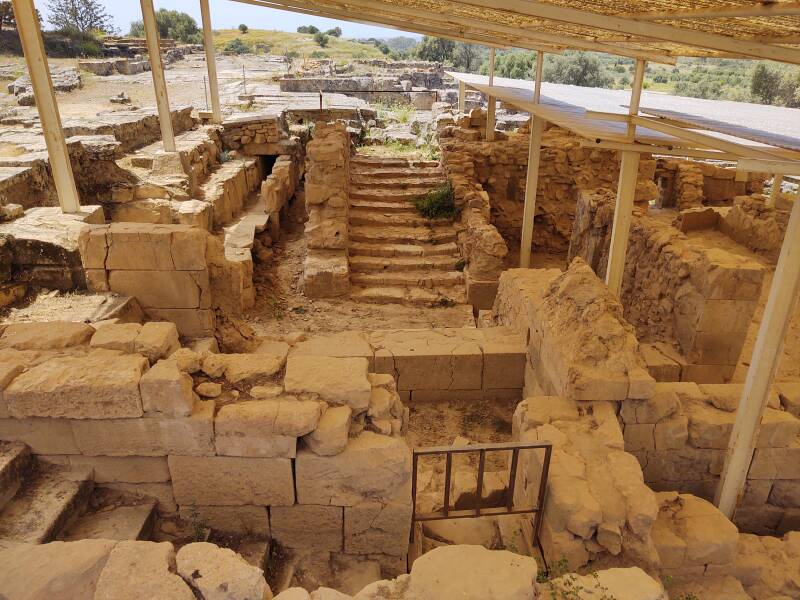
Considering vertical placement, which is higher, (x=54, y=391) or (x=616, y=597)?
(x=54, y=391)

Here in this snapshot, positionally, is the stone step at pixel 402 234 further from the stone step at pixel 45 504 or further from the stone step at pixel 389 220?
the stone step at pixel 45 504

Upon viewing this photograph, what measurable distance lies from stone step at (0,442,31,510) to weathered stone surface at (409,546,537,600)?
2.47m

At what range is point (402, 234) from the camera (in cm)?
1037

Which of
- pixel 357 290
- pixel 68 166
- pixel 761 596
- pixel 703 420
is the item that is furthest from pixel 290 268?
pixel 761 596

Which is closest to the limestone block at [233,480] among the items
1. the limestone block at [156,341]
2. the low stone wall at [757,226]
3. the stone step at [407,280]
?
the limestone block at [156,341]

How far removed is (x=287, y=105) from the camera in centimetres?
1638

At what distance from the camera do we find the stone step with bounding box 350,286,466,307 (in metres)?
8.91

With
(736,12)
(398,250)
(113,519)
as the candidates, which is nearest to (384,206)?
(398,250)

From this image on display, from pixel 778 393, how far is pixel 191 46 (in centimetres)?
3562

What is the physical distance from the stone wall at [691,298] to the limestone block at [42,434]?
5.45 m

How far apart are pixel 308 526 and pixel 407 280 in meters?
5.97

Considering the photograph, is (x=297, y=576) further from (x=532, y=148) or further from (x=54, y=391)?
(x=532, y=148)

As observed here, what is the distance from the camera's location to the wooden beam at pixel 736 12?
2.92m

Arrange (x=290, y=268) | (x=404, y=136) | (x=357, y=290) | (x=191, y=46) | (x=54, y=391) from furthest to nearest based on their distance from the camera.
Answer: (x=191, y=46) → (x=404, y=136) → (x=290, y=268) → (x=357, y=290) → (x=54, y=391)
